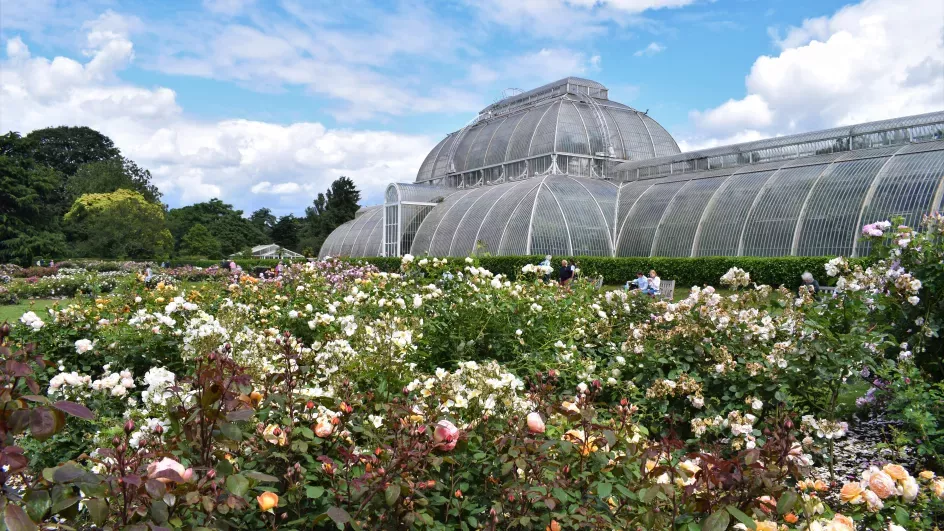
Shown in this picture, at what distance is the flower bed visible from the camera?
2395 millimetres

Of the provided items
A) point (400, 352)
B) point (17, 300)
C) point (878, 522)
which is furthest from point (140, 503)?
point (17, 300)

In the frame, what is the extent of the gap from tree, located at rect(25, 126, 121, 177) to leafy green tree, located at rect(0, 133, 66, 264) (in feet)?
115

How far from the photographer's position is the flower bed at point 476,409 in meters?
2.39

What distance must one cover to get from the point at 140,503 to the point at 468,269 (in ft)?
15.9

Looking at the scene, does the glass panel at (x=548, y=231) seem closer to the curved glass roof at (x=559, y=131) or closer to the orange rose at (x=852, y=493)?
the curved glass roof at (x=559, y=131)

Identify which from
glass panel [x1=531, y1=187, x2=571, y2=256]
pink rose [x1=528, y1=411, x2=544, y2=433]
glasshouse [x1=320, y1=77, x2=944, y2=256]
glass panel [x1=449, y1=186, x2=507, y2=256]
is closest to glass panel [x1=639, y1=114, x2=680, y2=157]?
glasshouse [x1=320, y1=77, x2=944, y2=256]

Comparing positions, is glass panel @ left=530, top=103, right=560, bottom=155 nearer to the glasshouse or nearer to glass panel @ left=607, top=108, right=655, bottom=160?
the glasshouse

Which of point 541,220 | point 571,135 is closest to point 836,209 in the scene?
point 541,220

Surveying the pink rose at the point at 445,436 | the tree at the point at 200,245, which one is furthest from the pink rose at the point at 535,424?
the tree at the point at 200,245

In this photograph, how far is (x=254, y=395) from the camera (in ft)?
9.70

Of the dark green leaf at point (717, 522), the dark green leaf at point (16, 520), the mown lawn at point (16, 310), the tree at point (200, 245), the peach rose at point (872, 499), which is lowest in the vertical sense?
the mown lawn at point (16, 310)

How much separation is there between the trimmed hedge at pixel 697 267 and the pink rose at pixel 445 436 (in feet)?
44.5

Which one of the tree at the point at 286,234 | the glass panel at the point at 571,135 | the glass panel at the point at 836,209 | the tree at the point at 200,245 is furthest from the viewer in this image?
the tree at the point at 286,234

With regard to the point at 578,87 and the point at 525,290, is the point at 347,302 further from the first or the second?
the point at 578,87
